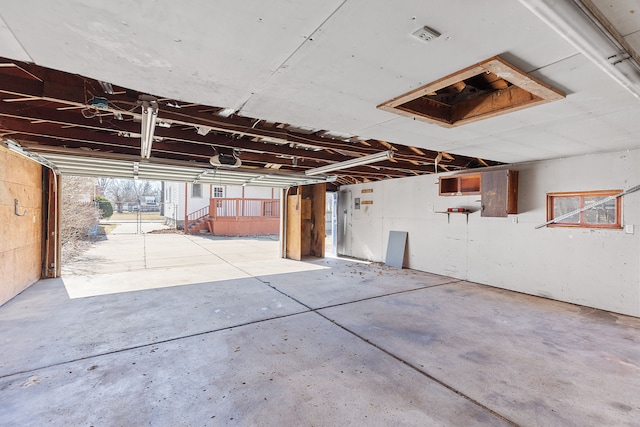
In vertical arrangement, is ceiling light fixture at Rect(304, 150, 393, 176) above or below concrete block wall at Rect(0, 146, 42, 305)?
above

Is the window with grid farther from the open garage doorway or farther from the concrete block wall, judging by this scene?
the concrete block wall

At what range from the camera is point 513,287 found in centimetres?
512

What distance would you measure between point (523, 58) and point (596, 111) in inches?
56.6

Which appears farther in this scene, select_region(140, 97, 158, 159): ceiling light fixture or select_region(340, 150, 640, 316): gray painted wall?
select_region(340, 150, 640, 316): gray painted wall

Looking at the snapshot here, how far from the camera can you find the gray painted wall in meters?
3.97

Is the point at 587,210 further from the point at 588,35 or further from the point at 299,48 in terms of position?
the point at 299,48

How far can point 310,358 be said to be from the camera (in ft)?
8.82

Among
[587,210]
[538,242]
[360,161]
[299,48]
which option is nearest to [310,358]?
[299,48]

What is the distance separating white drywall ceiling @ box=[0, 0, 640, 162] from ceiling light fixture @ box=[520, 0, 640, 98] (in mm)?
121

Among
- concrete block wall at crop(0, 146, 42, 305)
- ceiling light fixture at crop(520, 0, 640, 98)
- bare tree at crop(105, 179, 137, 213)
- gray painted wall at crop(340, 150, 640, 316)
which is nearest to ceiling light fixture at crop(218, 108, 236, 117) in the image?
ceiling light fixture at crop(520, 0, 640, 98)

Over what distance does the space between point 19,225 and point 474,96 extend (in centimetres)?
656

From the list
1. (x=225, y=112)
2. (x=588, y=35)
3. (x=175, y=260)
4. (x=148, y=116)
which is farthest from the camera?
(x=175, y=260)

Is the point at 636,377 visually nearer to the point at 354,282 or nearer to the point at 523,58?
the point at 523,58

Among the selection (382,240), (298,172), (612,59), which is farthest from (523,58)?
(382,240)
